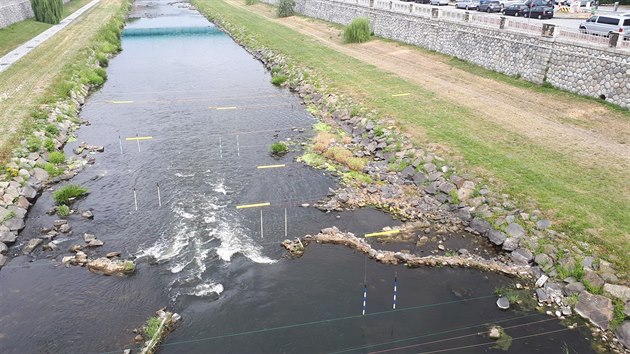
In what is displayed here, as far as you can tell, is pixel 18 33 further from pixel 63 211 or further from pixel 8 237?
pixel 8 237

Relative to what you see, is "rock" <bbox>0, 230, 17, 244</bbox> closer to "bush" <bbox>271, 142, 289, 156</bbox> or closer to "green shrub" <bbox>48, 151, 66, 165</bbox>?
"green shrub" <bbox>48, 151, 66, 165</bbox>

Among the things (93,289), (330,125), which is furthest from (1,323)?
(330,125)

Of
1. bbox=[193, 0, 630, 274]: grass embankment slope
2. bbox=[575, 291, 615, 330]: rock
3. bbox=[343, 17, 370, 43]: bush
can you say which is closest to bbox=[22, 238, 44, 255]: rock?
bbox=[193, 0, 630, 274]: grass embankment slope

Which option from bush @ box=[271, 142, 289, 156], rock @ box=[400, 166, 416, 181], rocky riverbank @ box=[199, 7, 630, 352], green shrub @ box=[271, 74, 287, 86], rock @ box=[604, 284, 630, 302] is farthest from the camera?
green shrub @ box=[271, 74, 287, 86]

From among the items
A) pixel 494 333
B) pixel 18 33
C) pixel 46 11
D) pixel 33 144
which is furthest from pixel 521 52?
pixel 46 11

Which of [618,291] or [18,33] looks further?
[18,33]

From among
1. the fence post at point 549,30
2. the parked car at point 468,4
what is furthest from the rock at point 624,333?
the parked car at point 468,4

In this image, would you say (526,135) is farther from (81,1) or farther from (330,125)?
(81,1)
